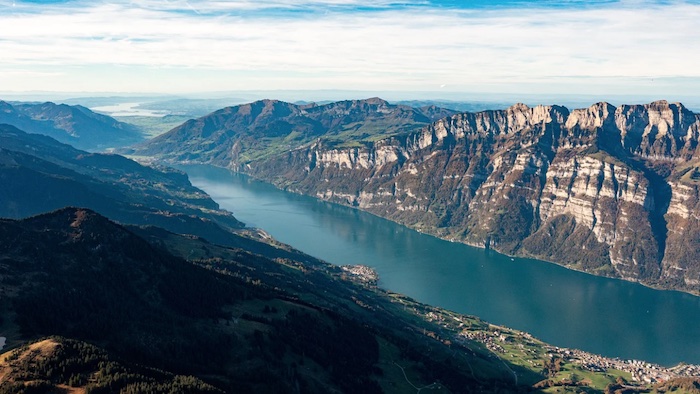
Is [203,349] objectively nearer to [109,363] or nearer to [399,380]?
[109,363]

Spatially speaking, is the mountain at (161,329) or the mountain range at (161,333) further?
the mountain at (161,329)

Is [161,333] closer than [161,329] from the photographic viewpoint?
Yes

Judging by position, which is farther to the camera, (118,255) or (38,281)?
(118,255)

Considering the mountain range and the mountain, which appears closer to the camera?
the mountain range

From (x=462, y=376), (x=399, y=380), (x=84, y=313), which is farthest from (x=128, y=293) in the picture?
(x=462, y=376)

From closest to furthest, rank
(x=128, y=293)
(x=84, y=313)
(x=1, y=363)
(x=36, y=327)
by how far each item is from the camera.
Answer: (x=1, y=363) < (x=36, y=327) < (x=84, y=313) < (x=128, y=293)

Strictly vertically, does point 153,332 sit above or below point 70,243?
below

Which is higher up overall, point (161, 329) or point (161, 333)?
point (161, 329)

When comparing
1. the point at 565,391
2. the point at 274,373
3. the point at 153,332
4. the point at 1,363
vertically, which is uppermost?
the point at 1,363
